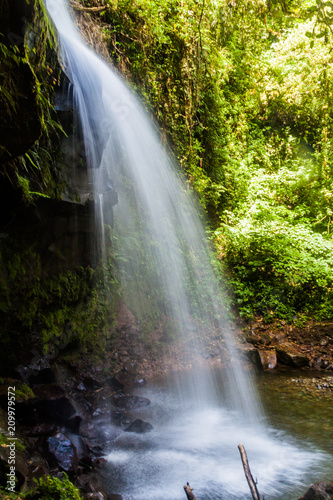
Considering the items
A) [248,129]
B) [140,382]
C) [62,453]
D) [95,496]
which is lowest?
[140,382]

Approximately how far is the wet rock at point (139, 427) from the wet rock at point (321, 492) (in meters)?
2.58

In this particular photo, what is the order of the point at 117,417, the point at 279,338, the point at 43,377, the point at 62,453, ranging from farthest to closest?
the point at 279,338
the point at 117,417
the point at 43,377
the point at 62,453

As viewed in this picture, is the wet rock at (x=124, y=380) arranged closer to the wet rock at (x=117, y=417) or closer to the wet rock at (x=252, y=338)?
the wet rock at (x=117, y=417)

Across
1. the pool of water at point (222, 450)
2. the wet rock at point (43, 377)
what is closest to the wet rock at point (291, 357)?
the pool of water at point (222, 450)

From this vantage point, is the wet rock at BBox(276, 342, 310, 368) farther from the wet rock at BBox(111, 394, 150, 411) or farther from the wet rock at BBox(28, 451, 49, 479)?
the wet rock at BBox(28, 451, 49, 479)

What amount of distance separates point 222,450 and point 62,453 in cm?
214

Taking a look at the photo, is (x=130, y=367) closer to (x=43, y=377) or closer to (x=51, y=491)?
(x=43, y=377)

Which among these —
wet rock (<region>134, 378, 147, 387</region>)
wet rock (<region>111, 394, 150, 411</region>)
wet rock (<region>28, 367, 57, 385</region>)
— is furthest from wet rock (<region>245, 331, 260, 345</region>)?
wet rock (<region>28, 367, 57, 385</region>)

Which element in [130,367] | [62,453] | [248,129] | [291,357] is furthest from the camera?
[248,129]

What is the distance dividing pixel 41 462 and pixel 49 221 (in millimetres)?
3208

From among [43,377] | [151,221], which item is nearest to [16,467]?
[43,377]

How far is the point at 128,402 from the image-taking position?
5.35m

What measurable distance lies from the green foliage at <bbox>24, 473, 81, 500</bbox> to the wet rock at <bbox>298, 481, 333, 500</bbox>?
1.88m

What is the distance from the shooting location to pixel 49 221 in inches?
191
